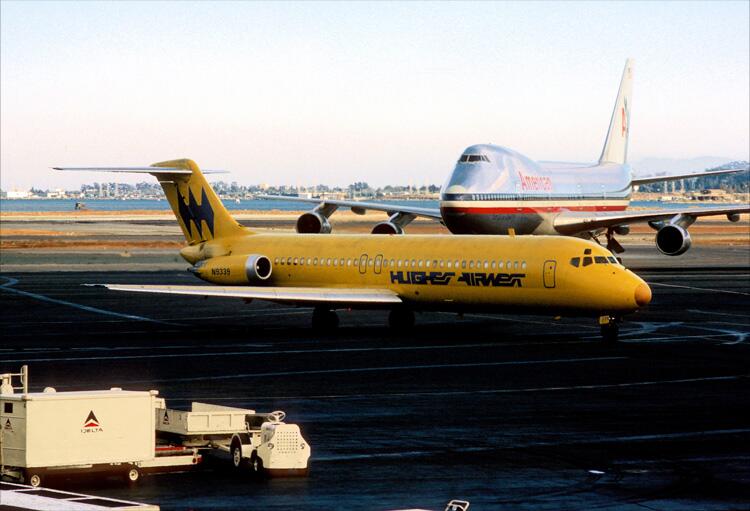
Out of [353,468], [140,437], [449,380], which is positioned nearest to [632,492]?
[353,468]

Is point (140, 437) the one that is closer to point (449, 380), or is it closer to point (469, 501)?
point (469, 501)

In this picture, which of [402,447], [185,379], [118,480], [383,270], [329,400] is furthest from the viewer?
[383,270]

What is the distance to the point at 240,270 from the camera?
48.0 meters

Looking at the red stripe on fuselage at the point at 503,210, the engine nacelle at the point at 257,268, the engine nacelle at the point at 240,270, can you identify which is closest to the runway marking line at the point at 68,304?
the engine nacelle at the point at 240,270

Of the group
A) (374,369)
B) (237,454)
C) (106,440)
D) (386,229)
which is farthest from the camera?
(386,229)

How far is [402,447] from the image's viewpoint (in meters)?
23.4

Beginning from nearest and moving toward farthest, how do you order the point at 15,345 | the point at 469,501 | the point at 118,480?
the point at 469,501, the point at 118,480, the point at 15,345

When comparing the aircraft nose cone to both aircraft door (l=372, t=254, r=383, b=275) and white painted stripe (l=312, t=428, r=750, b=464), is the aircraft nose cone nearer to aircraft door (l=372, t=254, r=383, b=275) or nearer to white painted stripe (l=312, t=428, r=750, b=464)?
aircraft door (l=372, t=254, r=383, b=275)

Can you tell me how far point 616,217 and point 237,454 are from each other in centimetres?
5343

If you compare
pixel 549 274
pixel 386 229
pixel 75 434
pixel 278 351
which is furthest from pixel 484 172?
pixel 75 434

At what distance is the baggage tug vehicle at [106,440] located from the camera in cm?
1977

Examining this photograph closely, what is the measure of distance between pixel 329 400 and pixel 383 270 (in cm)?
1605

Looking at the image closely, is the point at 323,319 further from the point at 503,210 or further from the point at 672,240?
the point at 672,240

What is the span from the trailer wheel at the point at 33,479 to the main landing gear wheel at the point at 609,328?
79.6 ft
